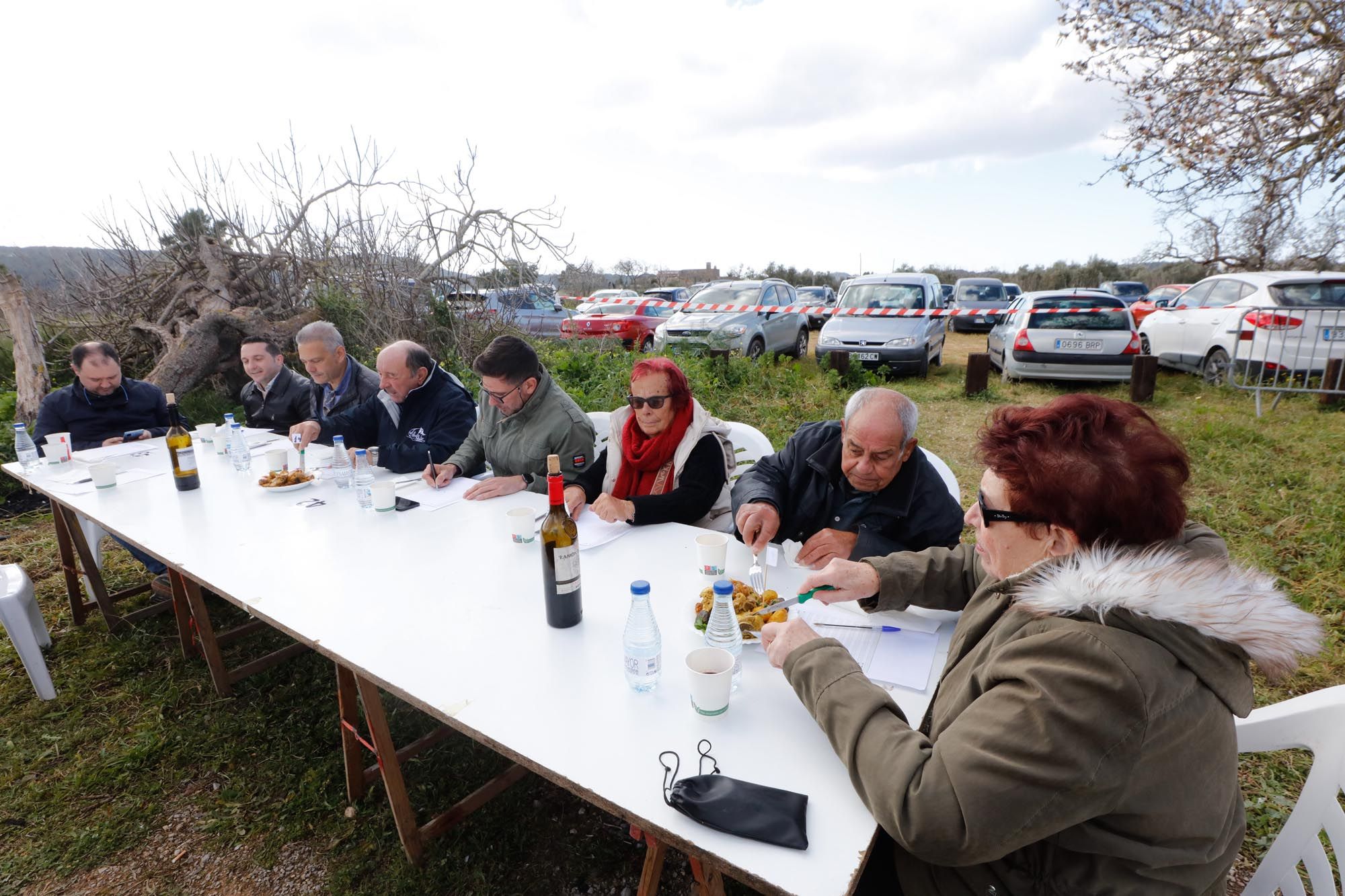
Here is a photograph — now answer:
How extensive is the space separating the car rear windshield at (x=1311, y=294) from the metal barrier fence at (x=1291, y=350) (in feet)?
0.64

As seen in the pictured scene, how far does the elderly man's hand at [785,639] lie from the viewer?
4.89 feet

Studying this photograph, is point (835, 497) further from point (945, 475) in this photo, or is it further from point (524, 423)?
point (524, 423)

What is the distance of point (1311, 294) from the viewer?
7.48 meters

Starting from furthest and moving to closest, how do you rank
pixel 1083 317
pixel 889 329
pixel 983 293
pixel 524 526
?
pixel 983 293 → pixel 889 329 → pixel 1083 317 → pixel 524 526

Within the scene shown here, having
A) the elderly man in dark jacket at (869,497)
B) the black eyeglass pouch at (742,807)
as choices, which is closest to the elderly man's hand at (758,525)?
the elderly man in dark jacket at (869,497)

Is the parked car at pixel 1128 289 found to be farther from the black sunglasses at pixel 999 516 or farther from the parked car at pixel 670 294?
the black sunglasses at pixel 999 516

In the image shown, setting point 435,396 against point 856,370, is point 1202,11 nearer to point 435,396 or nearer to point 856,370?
point 856,370

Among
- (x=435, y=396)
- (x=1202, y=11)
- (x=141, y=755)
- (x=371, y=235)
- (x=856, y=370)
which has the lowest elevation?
(x=141, y=755)

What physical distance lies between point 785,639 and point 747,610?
31 centimetres

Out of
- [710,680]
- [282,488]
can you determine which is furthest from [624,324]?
[710,680]

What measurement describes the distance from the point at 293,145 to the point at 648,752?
928 cm

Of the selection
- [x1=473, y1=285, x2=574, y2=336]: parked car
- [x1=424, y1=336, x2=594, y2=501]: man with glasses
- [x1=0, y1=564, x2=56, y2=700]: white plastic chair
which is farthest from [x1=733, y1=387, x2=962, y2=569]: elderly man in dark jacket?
[x1=473, y1=285, x2=574, y2=336]: parked car

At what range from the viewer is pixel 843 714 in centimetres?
125

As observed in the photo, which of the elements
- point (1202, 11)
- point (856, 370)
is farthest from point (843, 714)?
point (1202, 11)
